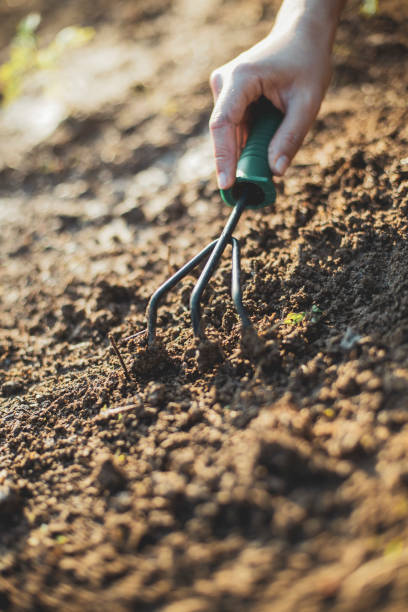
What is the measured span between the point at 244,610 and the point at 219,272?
1.22 meters

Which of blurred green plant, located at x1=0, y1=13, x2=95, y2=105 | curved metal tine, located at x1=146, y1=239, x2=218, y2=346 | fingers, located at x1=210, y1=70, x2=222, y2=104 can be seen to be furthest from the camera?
blurred green plant, located at x1=0, y1=13, x2=95, y2=105

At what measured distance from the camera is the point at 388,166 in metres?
1.87

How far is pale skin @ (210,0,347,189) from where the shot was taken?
1.54 meters

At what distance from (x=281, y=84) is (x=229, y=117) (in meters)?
0.28

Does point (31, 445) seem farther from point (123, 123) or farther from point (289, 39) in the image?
point (123, 123)

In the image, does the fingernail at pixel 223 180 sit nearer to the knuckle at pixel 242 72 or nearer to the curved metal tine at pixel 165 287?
the curved metal tine at pixel 165 287

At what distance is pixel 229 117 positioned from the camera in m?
1.54

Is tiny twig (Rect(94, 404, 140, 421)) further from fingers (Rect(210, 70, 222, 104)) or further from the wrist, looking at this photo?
the wrist

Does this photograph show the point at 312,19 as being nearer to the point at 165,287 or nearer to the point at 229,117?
the point at 229,117

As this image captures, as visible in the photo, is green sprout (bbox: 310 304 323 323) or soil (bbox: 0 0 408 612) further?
green sprout (bbox: 310 304 323 323)

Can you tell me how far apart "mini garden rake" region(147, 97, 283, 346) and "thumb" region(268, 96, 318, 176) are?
0.03 meters

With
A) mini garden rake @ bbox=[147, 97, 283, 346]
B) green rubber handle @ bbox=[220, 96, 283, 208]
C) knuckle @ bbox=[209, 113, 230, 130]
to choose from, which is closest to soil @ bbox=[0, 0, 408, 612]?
mini garden rake @ bbox=[147, 97, 283, 346]

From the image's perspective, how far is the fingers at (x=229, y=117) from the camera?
1520 mm

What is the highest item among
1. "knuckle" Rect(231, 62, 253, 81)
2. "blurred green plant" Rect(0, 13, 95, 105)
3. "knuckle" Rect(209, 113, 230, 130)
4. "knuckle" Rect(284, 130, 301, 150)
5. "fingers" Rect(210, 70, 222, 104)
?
"blurred green plant" Rect(0, 13, 95, 105)
